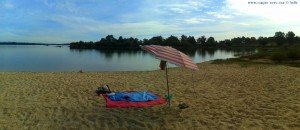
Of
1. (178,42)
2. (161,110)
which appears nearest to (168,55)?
(161,110)

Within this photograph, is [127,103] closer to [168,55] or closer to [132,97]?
[132,97]

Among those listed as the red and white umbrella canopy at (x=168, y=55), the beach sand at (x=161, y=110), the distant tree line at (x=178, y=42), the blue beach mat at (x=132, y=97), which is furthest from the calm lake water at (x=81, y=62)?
the distant tree line at (x=178, y=42)

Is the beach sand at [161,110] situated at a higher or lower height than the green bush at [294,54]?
lower

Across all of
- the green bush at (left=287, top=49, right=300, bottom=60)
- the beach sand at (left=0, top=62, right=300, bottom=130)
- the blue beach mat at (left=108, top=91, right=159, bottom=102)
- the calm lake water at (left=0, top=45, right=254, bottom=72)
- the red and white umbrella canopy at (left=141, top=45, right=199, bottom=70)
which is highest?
the red and white umbrella canopy at (left=141, top=45, right=199, bottom=70)

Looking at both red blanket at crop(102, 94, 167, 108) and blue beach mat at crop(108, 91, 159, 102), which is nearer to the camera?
red blanket at crop(102, 94, 167, 108)

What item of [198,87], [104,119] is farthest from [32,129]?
[198,87]


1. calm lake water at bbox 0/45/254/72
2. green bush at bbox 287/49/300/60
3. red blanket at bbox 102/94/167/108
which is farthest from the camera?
calm lake water at bbox 0/45/254/72

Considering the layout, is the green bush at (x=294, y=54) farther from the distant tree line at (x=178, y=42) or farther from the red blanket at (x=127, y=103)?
the distant tree line at (x=178, y=42)

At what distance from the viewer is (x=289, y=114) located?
6.22m

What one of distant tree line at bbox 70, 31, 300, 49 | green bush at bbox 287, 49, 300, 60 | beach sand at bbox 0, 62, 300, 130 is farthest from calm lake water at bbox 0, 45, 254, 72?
distant tree line at bbox 70, 31, 300, 49

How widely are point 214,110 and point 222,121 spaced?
93 cm

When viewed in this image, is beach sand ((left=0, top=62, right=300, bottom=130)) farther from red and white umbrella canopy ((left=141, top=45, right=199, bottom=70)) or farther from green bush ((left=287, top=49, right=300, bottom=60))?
green bush ((left=287, top=49, right=300, bottom=60))

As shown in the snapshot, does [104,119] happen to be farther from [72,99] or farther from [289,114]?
[289,114]

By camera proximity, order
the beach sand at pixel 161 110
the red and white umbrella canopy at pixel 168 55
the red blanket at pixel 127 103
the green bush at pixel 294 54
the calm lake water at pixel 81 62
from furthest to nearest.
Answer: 1. the calm lake water at pixel 81 62
2. the green bush at pixel 294 54
3. the red blanket at pixel 127 103
4. the red and white umbrella canopy at pixel 168 55
5. the beach sand at pixel 161 110
